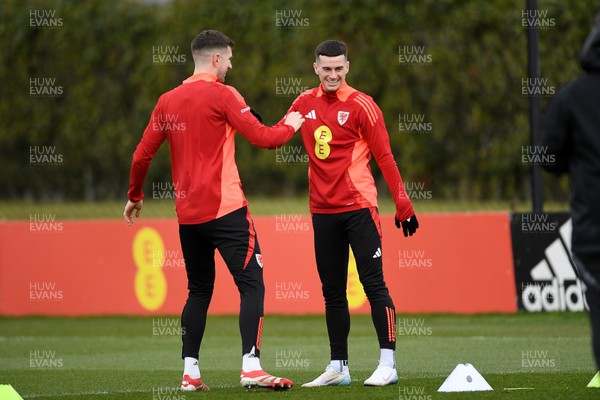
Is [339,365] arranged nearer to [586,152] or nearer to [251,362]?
[251,362]

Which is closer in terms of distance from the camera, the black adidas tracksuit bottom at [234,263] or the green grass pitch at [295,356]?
the black adidas tracksuit bottom at [234,263]

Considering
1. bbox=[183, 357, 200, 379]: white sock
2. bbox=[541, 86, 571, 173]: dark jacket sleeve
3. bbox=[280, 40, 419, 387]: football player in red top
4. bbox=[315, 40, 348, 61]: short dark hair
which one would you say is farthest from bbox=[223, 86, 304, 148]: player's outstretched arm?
bbox=[541, 86, 571, 173]: dark jacket sleeve

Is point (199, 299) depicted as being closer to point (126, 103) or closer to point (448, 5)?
point (448, 5)

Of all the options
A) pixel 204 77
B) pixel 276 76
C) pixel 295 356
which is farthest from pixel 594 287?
pixel 276 76

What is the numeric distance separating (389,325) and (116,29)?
18.3 meters

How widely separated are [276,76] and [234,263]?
14816mm

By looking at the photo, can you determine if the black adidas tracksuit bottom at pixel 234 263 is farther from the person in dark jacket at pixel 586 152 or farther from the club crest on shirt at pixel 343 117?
the person in dark jacket at pixel 586 152

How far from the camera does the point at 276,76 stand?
21.3m

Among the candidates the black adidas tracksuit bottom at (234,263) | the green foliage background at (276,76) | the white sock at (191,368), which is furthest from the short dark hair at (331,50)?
the green foliage background at (276,76)

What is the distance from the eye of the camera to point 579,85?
4766 mm

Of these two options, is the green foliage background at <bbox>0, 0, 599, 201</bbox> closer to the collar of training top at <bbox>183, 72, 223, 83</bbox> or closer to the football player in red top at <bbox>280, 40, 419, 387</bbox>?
the football player in red top at <bbox>280, 40, 419, 387</bbox>

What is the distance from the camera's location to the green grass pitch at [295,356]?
6.81 metres

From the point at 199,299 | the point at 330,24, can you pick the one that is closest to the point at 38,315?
the point at 199,299

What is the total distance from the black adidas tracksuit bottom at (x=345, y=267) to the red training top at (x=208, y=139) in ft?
2.19
